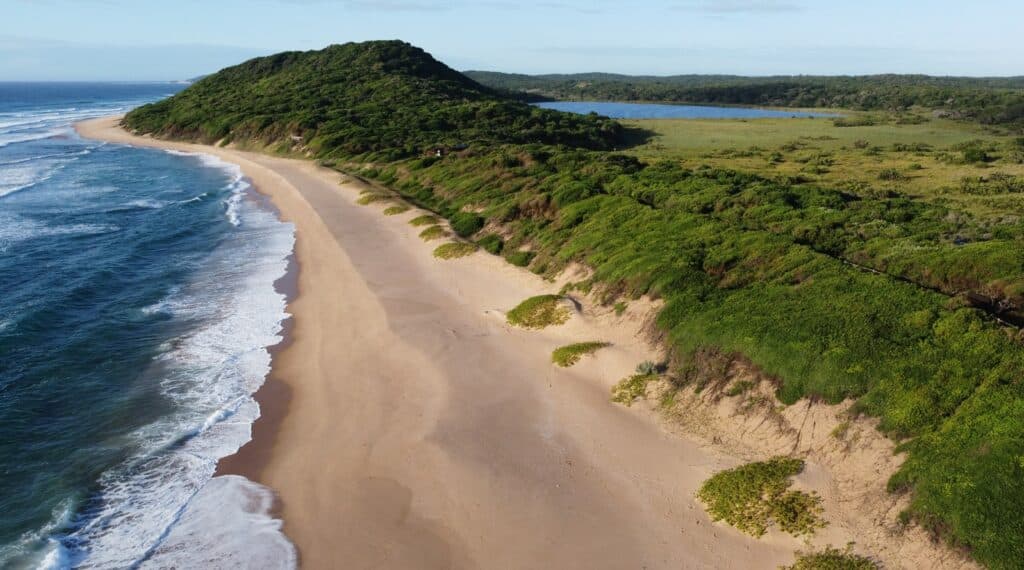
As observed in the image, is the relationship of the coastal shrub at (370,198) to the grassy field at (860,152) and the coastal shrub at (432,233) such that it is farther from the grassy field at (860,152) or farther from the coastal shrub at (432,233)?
the grassy field at (860,152)

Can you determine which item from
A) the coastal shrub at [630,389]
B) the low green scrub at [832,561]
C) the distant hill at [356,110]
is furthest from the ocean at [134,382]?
the distant hill at [356,110]

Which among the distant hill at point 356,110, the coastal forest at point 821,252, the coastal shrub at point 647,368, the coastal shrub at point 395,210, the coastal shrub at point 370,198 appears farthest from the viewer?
the distant hill at point 356,110

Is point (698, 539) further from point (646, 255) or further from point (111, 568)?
point (646, 255)

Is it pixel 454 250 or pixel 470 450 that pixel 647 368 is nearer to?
pixel 470 450

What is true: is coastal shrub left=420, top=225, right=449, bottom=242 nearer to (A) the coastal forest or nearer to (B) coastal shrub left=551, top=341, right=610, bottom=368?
(A) the coastal forest

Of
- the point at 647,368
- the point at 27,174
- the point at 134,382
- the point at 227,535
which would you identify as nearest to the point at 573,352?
the point at 647,368

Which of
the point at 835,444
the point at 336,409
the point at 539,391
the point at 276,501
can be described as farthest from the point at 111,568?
the point at 835,444
